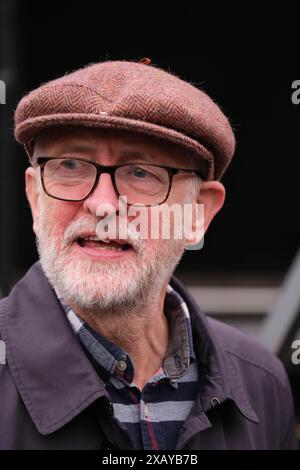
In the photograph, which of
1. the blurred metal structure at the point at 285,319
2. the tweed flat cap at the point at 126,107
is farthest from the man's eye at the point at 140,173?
the blurred metal structure at the point at 285,319

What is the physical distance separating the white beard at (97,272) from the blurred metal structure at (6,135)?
0.95 meters

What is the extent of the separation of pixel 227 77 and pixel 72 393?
9.56ft

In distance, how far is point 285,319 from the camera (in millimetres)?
2990

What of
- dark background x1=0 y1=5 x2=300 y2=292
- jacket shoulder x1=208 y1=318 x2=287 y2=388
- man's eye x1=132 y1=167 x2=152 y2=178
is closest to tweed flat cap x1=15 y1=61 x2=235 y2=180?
man's eye x1=132 y1=167 x2=152 y2=178

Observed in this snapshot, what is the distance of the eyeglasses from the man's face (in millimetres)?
14

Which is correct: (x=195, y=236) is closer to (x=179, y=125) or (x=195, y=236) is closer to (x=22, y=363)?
(x=179, y=125)

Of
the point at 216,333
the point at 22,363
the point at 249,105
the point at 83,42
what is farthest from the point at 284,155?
the point at 22,363

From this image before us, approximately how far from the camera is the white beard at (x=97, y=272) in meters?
1.84

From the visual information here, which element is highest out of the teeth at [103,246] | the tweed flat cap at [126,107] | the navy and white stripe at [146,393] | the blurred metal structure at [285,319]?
the tweed flat cap at [126,107]

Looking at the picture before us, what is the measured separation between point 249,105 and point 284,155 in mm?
418

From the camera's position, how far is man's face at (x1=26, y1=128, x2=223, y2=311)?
183cm

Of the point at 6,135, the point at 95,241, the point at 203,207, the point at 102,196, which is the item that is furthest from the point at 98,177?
the point at 6,135

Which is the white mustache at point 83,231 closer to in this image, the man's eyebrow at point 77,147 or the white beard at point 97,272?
the white beard at point 97,272

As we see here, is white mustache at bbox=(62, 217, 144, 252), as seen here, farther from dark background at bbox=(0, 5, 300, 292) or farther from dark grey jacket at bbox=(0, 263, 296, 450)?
dark background at bbox=(0, 5, 300, 292)
